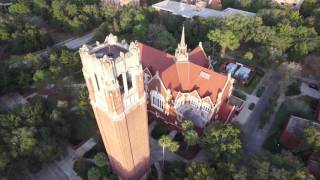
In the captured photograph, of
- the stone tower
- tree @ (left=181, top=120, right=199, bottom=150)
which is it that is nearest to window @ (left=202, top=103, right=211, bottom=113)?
tree @ (left=181, top=120, right=199, bottom=150)

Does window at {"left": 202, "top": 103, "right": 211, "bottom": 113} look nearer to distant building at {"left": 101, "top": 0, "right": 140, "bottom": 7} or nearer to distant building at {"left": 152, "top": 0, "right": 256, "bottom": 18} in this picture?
distant building at {"left": 152, "top": 0, "right": 256, "bottom": 18}

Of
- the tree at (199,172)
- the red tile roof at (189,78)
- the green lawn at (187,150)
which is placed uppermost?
the red tile roof at (189,78)

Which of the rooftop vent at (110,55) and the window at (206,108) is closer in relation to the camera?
the rooftop vent at (110,55)

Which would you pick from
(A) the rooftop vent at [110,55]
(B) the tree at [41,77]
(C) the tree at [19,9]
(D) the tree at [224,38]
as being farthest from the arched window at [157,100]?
(C) the tree at [19,9]

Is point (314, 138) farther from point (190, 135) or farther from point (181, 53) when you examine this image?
point (181, 53)

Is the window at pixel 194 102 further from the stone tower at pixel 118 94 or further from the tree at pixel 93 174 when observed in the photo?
the tree at pixel 93 174

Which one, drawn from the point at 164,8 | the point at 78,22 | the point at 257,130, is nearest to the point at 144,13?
the point at 164,8
